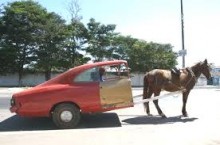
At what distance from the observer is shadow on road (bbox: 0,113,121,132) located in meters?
13.9

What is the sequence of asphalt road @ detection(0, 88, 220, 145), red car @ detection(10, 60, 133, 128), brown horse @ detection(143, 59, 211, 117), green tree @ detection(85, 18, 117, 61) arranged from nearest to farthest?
asphalt road @ detection(0, 88, 220, 145), red car @ detection(10, 60, 133, 128), brown horse @ detection(143, 59, 211, 117), green tree @ detection(85, 18, 117, 61)

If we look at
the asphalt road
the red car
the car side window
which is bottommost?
the asphalt road

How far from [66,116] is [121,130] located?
1772 millimetres

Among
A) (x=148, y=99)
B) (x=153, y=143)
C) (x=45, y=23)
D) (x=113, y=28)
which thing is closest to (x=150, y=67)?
(x=113, y=28)

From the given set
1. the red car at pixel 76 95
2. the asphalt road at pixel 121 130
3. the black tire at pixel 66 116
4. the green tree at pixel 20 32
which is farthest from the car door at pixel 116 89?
the green tree at pixel 20 32

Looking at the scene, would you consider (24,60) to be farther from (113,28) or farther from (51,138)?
(51,138)

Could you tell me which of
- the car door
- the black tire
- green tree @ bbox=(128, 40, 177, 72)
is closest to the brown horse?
the car door

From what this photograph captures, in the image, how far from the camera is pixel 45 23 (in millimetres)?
56312

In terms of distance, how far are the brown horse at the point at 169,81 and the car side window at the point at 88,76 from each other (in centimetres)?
260

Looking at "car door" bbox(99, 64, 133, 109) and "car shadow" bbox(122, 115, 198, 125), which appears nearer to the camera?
"car door" bbox(99, 64, 133, 109)

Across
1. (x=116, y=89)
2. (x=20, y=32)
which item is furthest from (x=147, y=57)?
(x=116, y=89)

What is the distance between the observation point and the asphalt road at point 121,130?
37.0ft

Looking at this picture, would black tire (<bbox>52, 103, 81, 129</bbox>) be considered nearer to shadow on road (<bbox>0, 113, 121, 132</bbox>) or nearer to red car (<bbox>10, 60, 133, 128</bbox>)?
red car (<bbox>10, 60, 133, 128</bbox>)

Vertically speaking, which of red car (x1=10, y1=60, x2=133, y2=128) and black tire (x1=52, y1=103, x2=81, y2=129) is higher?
red car (x1=10, y1=60, x2=133, y2=128)
